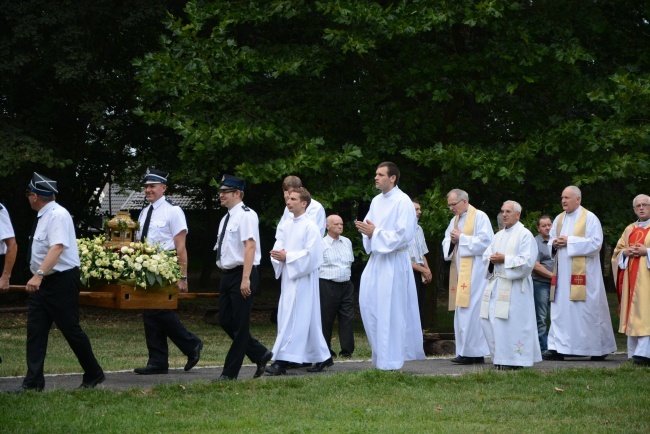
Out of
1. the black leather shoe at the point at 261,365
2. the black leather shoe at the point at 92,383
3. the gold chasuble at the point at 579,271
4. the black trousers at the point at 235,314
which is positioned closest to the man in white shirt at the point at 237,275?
the black trousers at the point at 235,314

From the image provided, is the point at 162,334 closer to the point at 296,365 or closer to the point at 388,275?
the point at 296,365

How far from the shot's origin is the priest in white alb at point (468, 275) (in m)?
12.7

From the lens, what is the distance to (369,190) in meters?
19.1

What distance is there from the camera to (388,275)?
10852 mm

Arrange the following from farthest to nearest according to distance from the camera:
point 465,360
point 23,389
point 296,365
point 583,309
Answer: point 583,309, point 465,360, point 296,365, point 23,389

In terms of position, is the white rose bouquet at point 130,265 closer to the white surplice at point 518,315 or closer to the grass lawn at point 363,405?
the grass lawn at point 363,405

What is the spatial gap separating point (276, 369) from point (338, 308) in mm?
2979

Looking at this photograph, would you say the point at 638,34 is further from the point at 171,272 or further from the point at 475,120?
the point at 171,272

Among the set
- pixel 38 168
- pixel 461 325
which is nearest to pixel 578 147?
pixel 461 325

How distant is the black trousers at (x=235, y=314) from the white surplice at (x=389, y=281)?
139 centimetres

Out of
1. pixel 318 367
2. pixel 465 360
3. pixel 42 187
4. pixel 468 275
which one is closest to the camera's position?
pixel 42 187

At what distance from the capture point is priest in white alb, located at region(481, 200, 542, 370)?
37.8 ft

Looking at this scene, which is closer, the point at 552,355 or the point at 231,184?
the point at 231,184

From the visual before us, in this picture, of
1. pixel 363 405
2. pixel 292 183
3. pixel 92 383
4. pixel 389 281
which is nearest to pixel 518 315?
pixel 389 281
